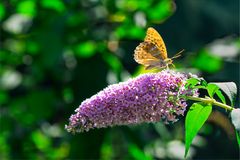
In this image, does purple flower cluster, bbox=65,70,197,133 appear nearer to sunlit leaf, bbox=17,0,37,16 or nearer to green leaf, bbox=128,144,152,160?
green leaf, bbox=128,144,152,160

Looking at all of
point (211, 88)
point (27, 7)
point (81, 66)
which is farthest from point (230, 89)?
point (27, 7)

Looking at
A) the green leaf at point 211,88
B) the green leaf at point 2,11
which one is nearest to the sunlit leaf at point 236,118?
the green leaf at point 211,88

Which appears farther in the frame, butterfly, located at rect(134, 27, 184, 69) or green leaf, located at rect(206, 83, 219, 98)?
butterfly, located at rect(134, 27, 184, 69)

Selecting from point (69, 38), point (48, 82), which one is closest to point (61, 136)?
point (48, 82)

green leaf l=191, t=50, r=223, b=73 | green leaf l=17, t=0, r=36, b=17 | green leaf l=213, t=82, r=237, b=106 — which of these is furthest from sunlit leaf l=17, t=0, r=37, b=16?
green leaf l=213, t=82, r=237, b=106

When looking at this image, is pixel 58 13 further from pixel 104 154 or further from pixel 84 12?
pixel 104 154

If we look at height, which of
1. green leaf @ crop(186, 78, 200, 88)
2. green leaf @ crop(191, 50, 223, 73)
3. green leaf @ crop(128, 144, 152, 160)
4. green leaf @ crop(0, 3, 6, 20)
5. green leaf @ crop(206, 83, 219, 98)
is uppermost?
green leaf @ crop(0, 3, 6, 20)

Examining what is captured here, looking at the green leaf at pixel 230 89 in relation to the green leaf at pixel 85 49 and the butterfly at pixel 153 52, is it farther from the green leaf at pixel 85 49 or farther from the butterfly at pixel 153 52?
the green leaf at pixel 85 49
